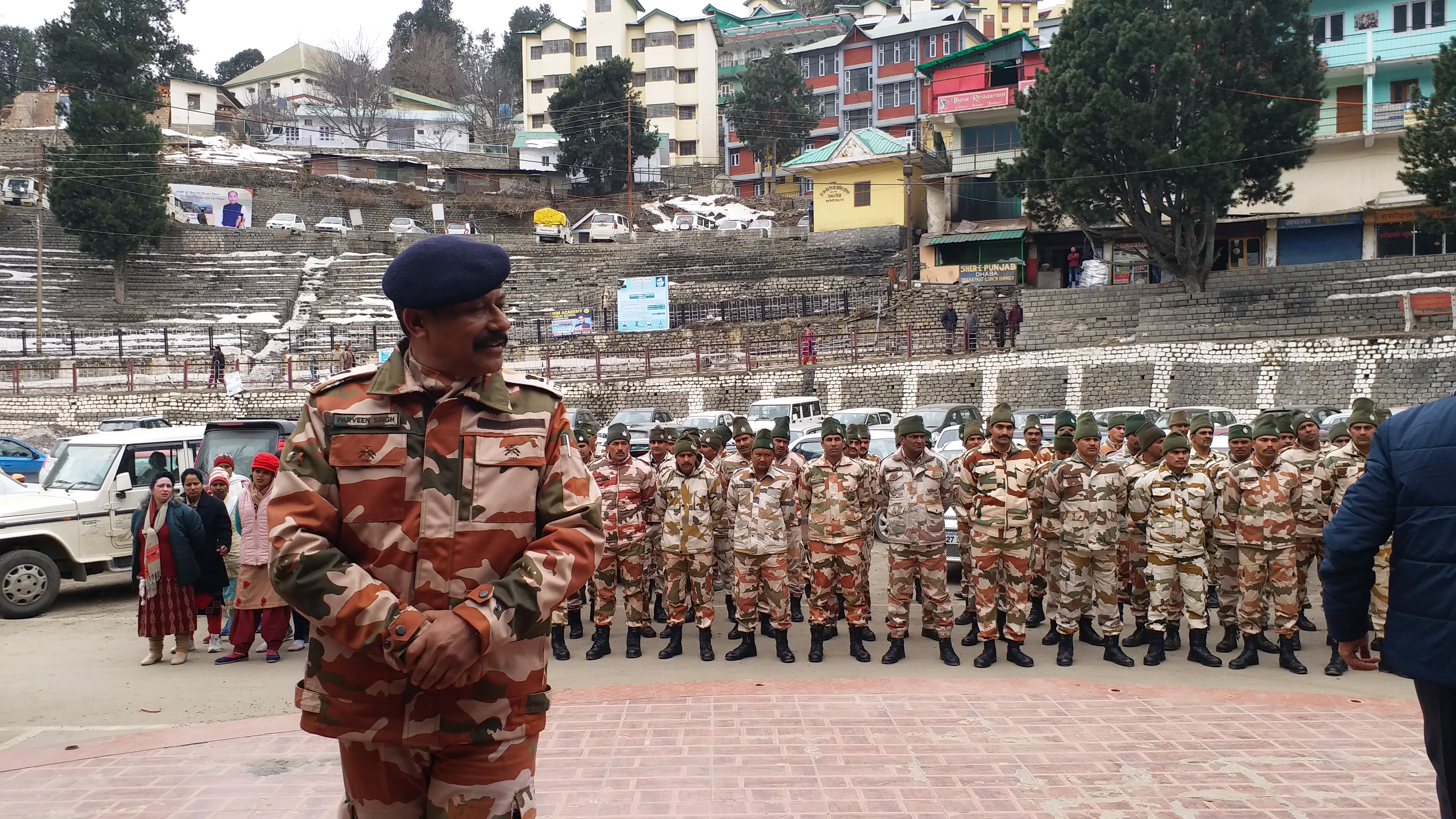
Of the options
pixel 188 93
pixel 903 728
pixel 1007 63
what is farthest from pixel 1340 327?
pixel 188 93

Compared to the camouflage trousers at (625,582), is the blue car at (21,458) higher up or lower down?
higher up

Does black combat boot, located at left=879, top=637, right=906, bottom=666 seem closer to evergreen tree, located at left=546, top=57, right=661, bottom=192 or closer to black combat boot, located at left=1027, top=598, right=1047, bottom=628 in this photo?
black combat boot, located at left=1027, top=598, right=1047, bottom=628

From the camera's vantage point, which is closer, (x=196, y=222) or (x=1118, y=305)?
(x=1118, y=305)

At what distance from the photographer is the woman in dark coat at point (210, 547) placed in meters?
7.92

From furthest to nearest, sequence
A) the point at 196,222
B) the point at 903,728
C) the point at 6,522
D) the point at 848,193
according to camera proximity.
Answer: the point at 196,222, the point at 848,193, the point at 6,522, the point at 903,728

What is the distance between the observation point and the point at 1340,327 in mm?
24750

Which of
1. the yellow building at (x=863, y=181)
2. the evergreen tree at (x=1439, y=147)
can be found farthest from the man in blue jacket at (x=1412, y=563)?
the yellow building at (x=863, y=181)

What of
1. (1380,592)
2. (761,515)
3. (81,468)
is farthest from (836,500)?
(81,468)

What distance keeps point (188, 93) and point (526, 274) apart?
37227mm

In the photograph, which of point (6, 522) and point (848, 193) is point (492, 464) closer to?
point (6, 522)

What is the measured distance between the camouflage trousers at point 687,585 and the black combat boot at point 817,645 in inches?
31.9

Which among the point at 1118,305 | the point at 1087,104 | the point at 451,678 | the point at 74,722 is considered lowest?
the point at 74,722

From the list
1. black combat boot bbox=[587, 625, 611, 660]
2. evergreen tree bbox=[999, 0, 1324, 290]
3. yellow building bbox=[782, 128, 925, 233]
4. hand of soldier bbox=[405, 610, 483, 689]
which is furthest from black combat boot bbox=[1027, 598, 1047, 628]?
yellow building bbox=[782, 128, 925, 233]

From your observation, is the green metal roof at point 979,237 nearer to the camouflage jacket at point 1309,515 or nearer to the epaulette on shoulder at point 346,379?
the camouflage jacket at point 1309,515
